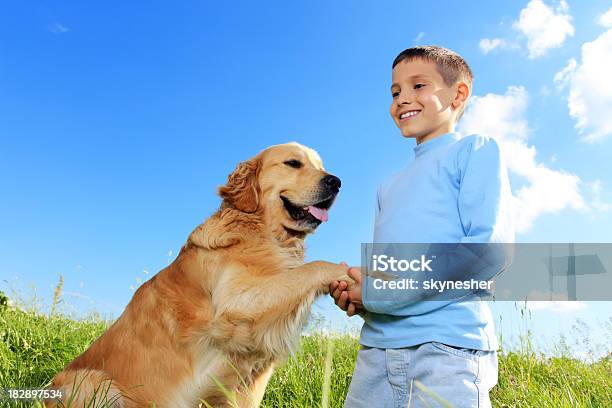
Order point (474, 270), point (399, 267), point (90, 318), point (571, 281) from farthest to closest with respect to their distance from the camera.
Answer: point (90, 318), point (571, 281), point (399, 267), point (474, 270)

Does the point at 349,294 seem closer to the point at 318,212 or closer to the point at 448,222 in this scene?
the point at 448,222

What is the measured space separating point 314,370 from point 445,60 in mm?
2672

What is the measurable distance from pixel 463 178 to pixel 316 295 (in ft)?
3.53

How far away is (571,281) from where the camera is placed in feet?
12.0

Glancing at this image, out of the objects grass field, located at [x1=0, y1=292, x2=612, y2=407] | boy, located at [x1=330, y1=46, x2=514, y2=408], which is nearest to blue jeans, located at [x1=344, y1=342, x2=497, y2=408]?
boy, located at [x1=330, y1=46, x2=514, y2=408]

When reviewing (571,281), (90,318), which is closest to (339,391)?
(571,281)

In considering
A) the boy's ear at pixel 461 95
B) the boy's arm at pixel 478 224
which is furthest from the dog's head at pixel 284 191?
the boy's arm at pixel 478 224

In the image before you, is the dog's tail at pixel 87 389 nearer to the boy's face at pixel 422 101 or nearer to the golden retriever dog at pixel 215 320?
the golden retriever dog at pixel 215 320

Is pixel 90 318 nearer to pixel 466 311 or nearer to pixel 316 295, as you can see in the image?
pixel 316 295

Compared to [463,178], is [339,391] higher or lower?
lower

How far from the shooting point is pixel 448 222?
8.18 feet

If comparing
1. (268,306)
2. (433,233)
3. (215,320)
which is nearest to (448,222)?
(433,233)

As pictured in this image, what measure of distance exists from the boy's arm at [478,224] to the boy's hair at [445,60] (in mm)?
582

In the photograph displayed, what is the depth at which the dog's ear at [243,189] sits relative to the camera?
363 centimetres
